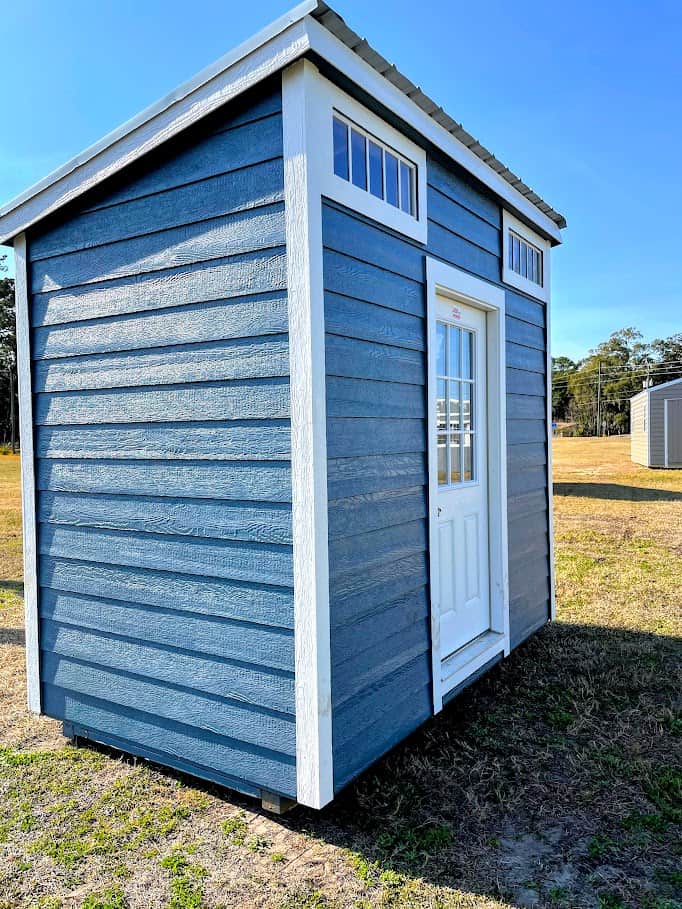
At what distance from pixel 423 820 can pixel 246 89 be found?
2.78 meters

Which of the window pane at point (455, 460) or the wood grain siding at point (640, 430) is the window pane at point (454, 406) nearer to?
the window pane at point (455, 460)

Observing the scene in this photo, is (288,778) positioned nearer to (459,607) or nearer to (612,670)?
(459,607)

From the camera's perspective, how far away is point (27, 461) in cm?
307

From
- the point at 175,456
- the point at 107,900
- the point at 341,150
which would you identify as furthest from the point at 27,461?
the point at 341,150

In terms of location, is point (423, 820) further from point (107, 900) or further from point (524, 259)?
point (524, 259)

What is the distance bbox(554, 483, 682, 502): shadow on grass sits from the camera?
12344mm

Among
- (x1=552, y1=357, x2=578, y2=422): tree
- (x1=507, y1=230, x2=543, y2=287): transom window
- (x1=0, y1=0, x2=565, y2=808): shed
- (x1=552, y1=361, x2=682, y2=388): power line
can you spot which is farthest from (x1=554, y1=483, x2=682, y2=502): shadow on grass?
(x1=552, y1=357, x2=578, y2=422): tree

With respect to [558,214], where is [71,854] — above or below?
below

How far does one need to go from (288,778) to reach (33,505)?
1.83 m

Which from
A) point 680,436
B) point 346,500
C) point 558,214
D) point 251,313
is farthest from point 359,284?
point 680,436

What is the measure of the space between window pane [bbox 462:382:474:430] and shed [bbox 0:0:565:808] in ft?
1.27

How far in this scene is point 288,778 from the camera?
224 cm

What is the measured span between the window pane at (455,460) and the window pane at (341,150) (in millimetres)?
1667

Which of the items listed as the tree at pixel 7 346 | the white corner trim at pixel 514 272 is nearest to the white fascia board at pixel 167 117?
the white corner trim at pixel 514 272
